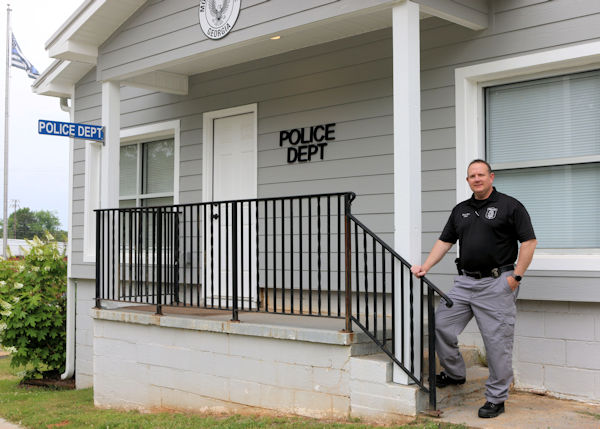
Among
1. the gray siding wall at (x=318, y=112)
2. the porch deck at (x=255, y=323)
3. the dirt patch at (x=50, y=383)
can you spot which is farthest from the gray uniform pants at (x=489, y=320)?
the dirt patch at (x=50, y=383)

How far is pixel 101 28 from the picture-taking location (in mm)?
8008

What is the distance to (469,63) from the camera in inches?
243

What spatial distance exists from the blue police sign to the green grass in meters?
3.06

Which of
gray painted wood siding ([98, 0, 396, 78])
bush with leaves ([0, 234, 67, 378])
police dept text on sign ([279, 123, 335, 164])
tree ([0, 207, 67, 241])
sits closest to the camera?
gray painted wood siding ([98, 0, 396, 78])

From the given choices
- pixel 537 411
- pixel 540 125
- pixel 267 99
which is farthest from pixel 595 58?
pixel 267 99

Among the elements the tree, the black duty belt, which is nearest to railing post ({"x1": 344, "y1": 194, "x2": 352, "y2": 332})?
the black duty belt

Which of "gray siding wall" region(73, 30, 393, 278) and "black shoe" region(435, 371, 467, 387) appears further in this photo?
"gray siding wall" region(73, 30, 393, 278)

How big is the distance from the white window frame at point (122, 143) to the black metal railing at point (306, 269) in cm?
132

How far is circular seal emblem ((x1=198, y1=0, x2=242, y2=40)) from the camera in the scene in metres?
6.64

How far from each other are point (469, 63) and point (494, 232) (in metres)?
2.02

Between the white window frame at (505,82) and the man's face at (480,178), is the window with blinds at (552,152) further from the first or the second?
the man's face at (480,178)

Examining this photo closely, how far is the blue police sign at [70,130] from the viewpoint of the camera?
7.60m

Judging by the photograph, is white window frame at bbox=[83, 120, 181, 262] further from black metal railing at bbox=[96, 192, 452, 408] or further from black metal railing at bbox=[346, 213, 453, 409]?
black metal railing at bbox=[346, 213, 453, 409]

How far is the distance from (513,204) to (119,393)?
4.74 m
